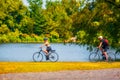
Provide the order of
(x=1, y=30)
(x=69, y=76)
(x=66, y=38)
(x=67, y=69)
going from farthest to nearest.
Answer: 1. (x=1, y=30)
2. (x=66, y=38)
3. (x=67, y=69)
4. (x=69, y=76)

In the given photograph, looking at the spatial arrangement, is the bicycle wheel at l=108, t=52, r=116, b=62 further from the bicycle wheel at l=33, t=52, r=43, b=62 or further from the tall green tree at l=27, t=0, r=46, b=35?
the tall green tree at l=27, t=0, r=46, b=35

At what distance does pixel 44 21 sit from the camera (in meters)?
122

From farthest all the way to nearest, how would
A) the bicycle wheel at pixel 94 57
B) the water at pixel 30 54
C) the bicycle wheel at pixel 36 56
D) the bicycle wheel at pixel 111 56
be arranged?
the water at pixel 30 54 < the bicycle wheel at pixel 94 57 < the bicycle wheel at pixel 111 56 < the bicycle wheel at pixel 36 56

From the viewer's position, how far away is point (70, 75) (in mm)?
18438

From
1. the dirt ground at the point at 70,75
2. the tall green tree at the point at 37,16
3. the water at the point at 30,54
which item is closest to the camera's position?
the dirt ground at the point at 70,75

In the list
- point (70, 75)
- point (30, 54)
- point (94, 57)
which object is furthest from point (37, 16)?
point (70, 75)

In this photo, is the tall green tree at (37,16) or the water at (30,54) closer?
the water at (30,54)

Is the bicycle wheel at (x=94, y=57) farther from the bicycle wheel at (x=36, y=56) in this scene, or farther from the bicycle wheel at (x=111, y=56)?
the bicycle wheel at (x=36, y=56)

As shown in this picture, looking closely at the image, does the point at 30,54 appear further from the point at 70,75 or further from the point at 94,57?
the point at 70,75

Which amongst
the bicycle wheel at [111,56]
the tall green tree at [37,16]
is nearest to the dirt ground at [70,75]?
the bicycle wheel at [111,56]

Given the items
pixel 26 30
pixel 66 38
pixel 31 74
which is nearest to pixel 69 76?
pixel 31 74

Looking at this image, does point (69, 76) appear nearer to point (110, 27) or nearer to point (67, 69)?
point (67, 69)

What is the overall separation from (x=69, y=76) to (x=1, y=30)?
314 ft

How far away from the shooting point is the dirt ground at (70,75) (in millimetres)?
17366
